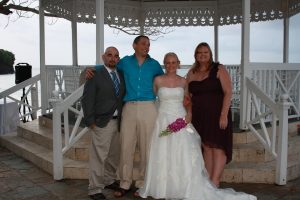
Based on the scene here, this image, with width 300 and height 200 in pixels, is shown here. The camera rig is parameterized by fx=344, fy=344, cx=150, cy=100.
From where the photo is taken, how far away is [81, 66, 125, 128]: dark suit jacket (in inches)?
145

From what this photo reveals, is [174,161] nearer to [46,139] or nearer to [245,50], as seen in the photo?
[245,50]

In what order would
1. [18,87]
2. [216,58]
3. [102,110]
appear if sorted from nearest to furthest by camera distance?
1. [102,110]
2. [18,87]
3. [216,58]

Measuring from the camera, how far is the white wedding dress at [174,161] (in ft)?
11.9

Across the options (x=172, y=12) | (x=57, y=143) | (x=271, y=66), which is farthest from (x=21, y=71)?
(x=271, y=66)

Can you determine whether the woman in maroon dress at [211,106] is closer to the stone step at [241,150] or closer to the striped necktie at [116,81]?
the striped necktie at [116,81]

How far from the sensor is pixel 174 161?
3672 mm

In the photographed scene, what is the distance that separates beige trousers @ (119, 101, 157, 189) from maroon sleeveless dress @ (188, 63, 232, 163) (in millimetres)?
498

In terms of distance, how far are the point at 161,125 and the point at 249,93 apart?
2.01 meters

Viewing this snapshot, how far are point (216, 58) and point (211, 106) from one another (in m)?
5.49

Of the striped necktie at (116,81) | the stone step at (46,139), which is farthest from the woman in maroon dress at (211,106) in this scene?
the stone step at (46,139)

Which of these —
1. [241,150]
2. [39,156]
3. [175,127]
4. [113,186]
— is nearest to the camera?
[175,127]

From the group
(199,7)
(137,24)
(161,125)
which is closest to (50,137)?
(161,125)

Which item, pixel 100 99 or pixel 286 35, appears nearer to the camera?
pixel 100 99

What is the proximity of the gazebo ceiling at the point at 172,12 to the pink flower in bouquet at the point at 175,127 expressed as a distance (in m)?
4.81
